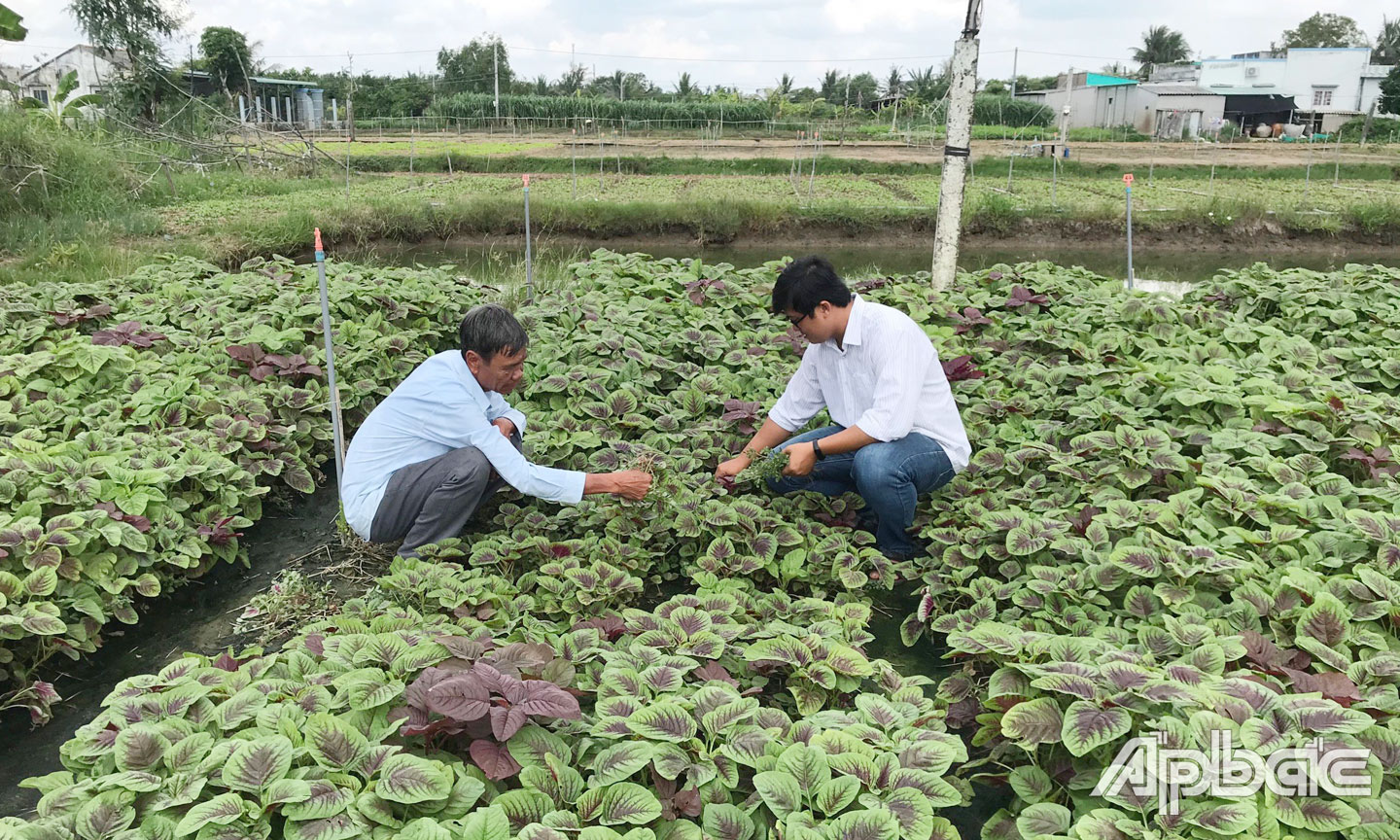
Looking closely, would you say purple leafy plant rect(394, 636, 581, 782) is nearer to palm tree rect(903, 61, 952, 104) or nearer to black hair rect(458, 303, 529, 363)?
black hair rect(458, 303, 529, 363)

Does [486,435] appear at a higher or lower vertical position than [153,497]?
higher

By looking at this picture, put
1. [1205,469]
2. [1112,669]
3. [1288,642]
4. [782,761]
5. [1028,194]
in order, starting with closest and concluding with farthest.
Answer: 1. [782,761]
2. [1112,669]
3. [1288,642]
4. [1205,469]
5. [1028,194]

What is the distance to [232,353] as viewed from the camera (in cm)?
476

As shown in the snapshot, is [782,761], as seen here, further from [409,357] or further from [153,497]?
[409,357]

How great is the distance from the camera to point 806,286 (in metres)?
3.39

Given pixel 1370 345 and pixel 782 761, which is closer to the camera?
pixel 782 761

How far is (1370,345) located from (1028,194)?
13.9 meters

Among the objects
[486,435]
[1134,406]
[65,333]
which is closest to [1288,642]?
[1134,406]

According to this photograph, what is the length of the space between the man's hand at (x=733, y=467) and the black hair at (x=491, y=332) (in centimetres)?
94

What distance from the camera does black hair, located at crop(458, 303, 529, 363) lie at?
10.6 feet

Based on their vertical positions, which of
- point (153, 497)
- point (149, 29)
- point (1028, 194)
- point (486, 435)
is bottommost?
point (153, 497)

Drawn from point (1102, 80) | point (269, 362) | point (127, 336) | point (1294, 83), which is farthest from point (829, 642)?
point (1294, 83)

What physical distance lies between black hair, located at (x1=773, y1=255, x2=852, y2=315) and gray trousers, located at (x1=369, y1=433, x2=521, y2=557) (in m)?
1.26

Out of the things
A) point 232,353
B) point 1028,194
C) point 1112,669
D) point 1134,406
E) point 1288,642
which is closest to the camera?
point 1112,669
